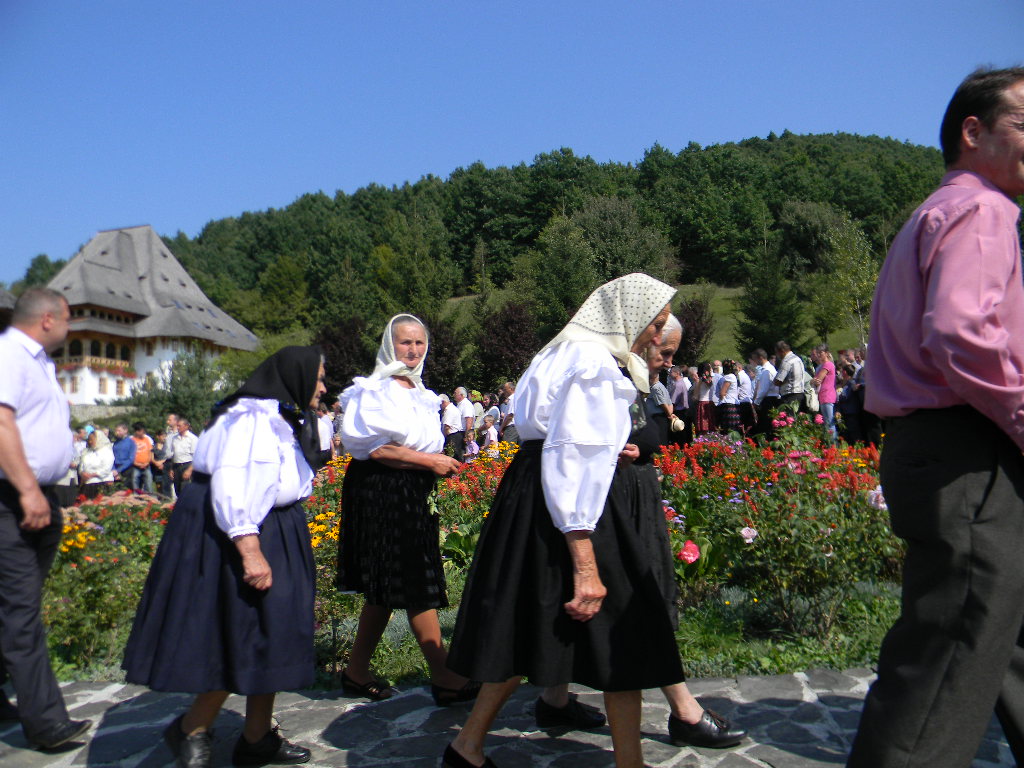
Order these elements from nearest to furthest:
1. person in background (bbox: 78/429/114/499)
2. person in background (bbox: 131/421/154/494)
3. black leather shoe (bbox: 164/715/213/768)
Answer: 1. black leather shoe (bbox: 164/715/213/768)
2. person in background (bbox: 78/429/114/499)
3. person in background (bbox: 131/421/154/494)

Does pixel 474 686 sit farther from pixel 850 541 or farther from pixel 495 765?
pixel 850 541

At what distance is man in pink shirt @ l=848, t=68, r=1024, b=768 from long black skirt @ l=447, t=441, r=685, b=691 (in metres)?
0.76

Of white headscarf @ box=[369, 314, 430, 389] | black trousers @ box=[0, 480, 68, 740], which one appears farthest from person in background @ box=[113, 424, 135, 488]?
white headscarf @ box=[369, 314, 430, 389]

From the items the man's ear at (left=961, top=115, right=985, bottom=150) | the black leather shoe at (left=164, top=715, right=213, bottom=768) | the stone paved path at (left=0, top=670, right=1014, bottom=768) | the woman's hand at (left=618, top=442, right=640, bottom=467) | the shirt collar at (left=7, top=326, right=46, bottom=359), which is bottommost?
the stone paved path at (left=0, top=670, right=1014, bottom=768)

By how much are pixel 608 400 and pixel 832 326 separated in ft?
143

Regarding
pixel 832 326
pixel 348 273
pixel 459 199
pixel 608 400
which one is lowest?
pixel 608 400

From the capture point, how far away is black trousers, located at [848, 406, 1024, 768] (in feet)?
6.73

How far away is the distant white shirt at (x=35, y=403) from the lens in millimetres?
3658

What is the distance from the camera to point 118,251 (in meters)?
67.6

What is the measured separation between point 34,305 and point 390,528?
2.01 m

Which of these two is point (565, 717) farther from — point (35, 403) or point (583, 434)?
point (35, 403)

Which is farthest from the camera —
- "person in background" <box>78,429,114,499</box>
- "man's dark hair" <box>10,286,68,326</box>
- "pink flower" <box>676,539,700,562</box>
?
"person in background" <box>78,429,114,499</box>

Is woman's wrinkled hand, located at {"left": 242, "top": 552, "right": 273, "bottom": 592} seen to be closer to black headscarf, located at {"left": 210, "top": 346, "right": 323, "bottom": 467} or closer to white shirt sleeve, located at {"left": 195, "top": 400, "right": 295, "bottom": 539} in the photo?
white shirt sleeve, located at {"left": 195, "top": 400, "right": 295, "bottom": 539}

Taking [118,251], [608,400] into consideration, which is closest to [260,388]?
[608,400]
